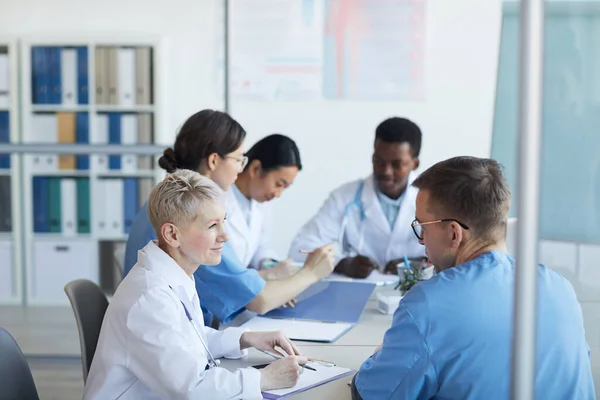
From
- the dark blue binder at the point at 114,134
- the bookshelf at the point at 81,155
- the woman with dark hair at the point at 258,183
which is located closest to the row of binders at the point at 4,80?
the bookshelf at the point at 81,155

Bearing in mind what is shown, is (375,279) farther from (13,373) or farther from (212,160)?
(13,373)

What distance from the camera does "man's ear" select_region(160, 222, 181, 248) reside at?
5.06ft

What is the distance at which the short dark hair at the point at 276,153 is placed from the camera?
105 inches

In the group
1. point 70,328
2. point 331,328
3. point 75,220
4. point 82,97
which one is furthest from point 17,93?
point 331,328

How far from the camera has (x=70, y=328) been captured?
466 cm

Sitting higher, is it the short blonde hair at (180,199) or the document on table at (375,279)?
the short blonde hair at (180,199)

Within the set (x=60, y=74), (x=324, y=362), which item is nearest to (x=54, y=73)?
(x=60, y=74)

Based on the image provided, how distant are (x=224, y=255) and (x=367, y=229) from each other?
1.20 m

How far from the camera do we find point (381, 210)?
10.2ft

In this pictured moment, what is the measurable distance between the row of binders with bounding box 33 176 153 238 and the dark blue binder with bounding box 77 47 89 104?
54cm

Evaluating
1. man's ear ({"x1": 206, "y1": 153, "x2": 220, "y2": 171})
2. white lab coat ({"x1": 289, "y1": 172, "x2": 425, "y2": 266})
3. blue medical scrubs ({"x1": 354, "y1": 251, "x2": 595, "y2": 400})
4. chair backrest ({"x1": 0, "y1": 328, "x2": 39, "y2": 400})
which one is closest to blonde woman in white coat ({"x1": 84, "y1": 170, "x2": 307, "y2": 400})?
chair backrest ({"x1": 0, "y1": 328, "x2": 39, "y2": 400})

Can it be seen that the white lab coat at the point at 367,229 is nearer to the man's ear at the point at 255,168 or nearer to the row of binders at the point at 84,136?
the man's ear at the point at 255,168

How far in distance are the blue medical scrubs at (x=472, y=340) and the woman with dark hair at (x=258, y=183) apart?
1.29 metres

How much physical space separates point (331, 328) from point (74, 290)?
0.66 meters
